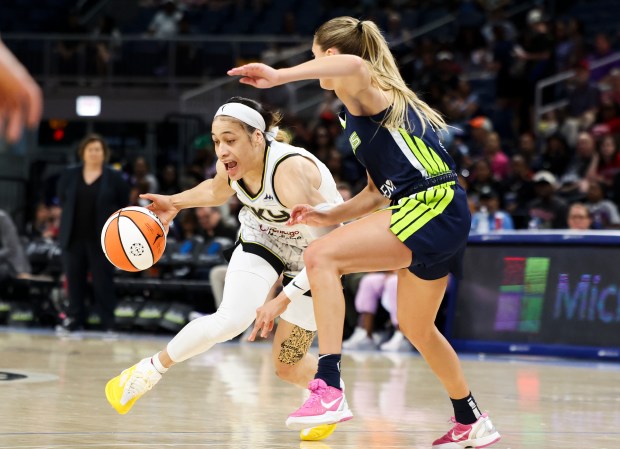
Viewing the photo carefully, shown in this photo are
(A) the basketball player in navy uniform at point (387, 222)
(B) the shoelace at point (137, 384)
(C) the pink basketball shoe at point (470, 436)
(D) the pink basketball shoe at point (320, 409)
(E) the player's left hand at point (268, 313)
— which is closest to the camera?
(D) the pink basketball shoe at point (320, 409)

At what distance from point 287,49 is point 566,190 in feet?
21.4

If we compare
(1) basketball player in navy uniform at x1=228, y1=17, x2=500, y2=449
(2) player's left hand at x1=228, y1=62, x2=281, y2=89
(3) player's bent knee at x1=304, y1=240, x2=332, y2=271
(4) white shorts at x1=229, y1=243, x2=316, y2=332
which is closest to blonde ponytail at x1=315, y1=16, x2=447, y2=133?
(1) basketball player in navy uniform at x1=228, y1=17, x2=500, y2=449

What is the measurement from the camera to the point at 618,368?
9.82 metres

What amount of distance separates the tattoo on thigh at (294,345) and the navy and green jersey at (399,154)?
3.11ft

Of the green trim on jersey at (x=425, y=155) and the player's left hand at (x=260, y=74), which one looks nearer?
the player's left hand at (x=260, y=74)

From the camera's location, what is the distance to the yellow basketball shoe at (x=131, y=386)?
17.5 feet

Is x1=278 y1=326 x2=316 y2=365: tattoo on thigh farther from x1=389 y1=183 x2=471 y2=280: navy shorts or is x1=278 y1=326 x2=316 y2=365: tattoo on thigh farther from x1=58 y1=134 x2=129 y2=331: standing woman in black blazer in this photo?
x1=58 y1=134 x2=129 y2=331: standing woman in black blazer

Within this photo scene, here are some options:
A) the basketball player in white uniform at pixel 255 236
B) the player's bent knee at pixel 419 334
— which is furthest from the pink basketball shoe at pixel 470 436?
the basketball player in white uniform at pixel 255 236

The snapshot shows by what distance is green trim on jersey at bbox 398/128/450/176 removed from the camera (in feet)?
16.3

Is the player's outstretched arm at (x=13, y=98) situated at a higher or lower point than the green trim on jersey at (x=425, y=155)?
higher

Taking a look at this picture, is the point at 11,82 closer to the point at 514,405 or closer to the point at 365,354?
the point at 514,405

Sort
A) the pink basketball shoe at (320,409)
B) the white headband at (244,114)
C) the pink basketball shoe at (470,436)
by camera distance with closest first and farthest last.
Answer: the pink basketball shoe at (320,409), the pink basketball shoe at (470,436), the white headband at (244,114)

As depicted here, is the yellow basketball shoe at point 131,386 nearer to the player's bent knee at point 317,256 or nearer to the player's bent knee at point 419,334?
the player's bent knee at point 317,256

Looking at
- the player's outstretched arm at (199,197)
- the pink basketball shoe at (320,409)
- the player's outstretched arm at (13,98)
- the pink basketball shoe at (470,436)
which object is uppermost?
the player's outstretched arm at (13,98)
